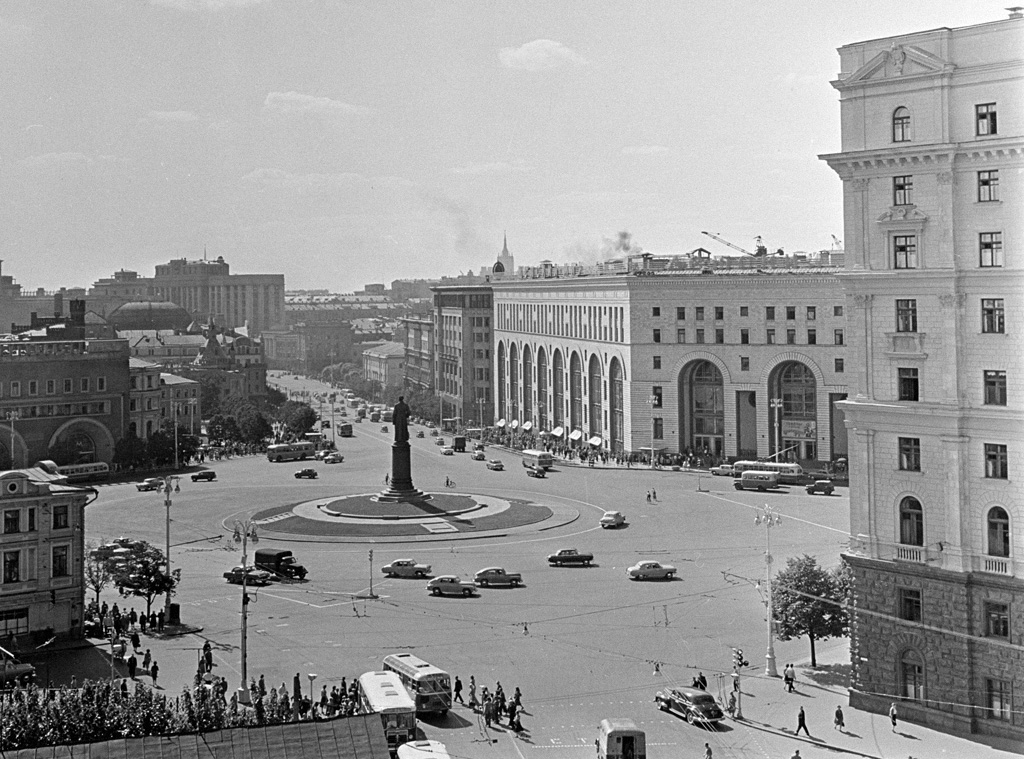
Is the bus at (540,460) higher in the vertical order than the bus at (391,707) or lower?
higher

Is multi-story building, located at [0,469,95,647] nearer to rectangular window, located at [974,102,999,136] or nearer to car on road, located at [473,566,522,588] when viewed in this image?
car on road, located at [473,566,522,588]

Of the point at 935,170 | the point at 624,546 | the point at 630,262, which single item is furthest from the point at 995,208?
the point at 630,262

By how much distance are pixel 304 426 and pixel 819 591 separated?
321 ft

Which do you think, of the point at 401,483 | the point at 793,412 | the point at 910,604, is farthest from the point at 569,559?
the point at 793,412

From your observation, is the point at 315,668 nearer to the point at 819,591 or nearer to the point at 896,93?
the point at 819,591

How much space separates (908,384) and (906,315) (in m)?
2.38

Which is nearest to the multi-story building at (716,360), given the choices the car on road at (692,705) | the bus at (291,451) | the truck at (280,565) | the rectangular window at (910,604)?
the bus at (291,451)

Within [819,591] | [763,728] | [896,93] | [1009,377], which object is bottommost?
[763,728]

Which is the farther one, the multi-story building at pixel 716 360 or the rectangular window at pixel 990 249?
the multi-story building at pixel 716 360

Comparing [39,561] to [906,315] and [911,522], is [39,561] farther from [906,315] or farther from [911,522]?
[906,315]

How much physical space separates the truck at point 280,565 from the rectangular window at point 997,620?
3552 cm

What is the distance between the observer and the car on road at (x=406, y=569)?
64.2 m

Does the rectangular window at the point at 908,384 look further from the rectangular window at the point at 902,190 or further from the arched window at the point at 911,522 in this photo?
the rectangular window at the point at 902,190

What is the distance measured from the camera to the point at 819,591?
47.4m
